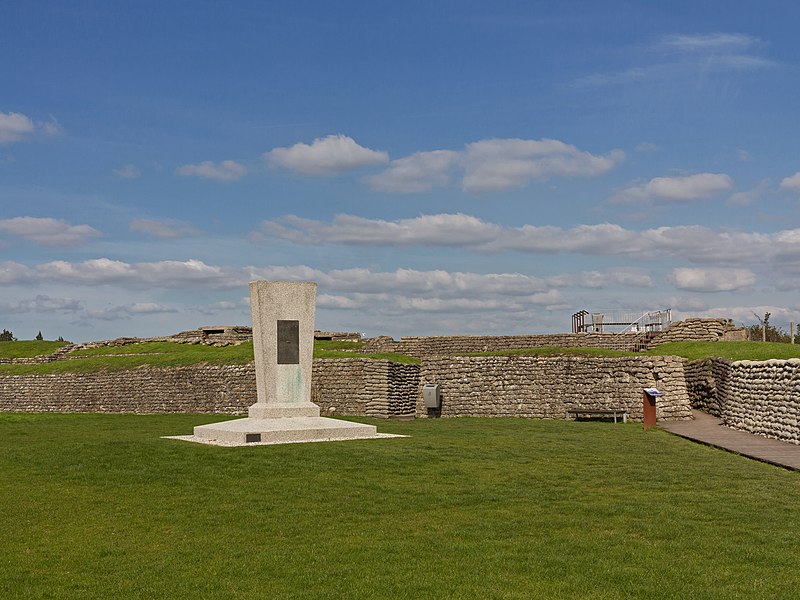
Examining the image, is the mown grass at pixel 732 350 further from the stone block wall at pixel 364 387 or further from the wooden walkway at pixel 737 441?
the stone block wall at pixel 364 387

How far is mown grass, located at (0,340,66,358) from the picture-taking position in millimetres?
49406

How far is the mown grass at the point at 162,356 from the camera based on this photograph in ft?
110

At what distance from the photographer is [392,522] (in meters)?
9.56

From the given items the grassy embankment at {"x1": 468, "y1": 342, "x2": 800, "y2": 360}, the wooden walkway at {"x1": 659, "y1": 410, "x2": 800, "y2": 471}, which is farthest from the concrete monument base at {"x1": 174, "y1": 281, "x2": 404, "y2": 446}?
the grassy embankment at {"x1": 468, "y1": 342, "x2": 800, "y2": 360}

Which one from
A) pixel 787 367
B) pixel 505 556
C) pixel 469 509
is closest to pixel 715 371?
pixel 787 367

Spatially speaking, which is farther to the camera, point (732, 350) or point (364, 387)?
point (364, 387)

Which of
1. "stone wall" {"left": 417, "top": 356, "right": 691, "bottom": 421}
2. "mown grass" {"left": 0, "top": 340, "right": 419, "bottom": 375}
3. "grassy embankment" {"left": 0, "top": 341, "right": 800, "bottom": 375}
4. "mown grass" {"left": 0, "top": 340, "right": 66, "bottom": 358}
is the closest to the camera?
"stone wall" {"left": 417, "top": 356, "right": 691, "bottom": 421}

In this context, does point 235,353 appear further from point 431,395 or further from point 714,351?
point 714,351

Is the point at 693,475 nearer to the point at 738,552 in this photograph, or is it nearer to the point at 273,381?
the point at 738,552

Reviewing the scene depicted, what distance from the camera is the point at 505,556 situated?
25.8ft

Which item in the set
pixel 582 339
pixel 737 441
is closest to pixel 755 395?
pixel 737 441

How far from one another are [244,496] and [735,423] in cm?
1507

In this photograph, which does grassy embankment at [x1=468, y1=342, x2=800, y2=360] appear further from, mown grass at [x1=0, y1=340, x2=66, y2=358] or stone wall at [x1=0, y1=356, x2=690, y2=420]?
mown grass at [x1=0, y1=340, x2=66, y2=358]

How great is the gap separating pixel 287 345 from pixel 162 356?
18370 millimetres
